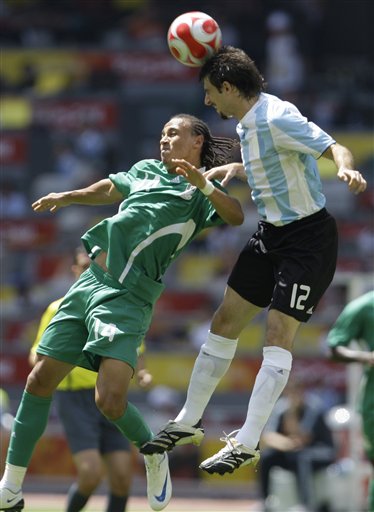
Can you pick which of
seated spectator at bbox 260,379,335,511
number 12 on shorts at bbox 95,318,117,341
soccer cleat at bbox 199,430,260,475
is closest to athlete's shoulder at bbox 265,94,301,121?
number 12 on shorts at bbox 95,318,117,341

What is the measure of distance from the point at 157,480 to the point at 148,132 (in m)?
16.3

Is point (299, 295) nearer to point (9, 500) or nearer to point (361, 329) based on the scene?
point (9, 500)

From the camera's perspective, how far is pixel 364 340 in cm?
963

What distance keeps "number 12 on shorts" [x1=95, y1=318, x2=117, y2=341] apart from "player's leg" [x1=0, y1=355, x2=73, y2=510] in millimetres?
337

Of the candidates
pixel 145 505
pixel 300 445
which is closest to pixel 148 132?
pixel 145 505

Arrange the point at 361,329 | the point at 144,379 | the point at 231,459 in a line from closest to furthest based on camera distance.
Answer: the point at 231,459
the point at 144,379
the point at 361,329

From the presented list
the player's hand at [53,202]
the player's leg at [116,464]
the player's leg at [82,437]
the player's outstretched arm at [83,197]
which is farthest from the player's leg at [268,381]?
the player's leg at [82,437]

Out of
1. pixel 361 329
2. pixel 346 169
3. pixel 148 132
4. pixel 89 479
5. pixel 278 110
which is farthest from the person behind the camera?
pixel 148 132

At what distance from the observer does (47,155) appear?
23.6m

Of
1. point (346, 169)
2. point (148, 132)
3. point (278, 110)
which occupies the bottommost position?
point (148, 132)

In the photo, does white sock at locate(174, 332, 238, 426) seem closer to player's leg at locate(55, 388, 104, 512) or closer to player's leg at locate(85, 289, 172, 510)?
player's leg at locate(85, 289, 172, 510)

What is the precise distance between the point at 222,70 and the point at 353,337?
318 cm

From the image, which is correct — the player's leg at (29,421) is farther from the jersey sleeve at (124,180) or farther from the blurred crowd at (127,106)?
the blurred crowd at (127,106)

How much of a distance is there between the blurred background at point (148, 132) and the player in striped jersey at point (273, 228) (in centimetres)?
883
